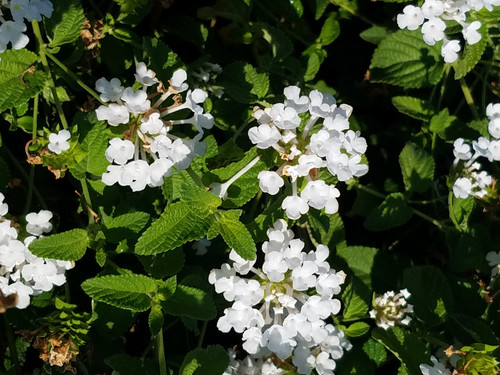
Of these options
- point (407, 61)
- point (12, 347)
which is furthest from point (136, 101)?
point (407, 61)

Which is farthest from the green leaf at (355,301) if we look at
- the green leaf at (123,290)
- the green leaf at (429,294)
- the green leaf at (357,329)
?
the green leaf at (123,290)

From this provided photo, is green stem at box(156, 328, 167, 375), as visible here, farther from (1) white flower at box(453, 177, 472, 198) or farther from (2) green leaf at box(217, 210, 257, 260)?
(1) white flower at box(453, 177, 472, 198)

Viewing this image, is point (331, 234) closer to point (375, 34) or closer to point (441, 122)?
point (441, 122)

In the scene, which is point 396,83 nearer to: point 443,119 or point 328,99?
point 443,119

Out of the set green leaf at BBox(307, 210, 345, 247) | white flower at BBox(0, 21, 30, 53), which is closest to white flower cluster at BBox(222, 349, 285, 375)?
green leaf at BBox(307, 210, 345, 247)

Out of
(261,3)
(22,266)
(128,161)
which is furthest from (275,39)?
(22,266)

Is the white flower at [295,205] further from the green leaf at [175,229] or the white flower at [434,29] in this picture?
the white flower at [434,29]
